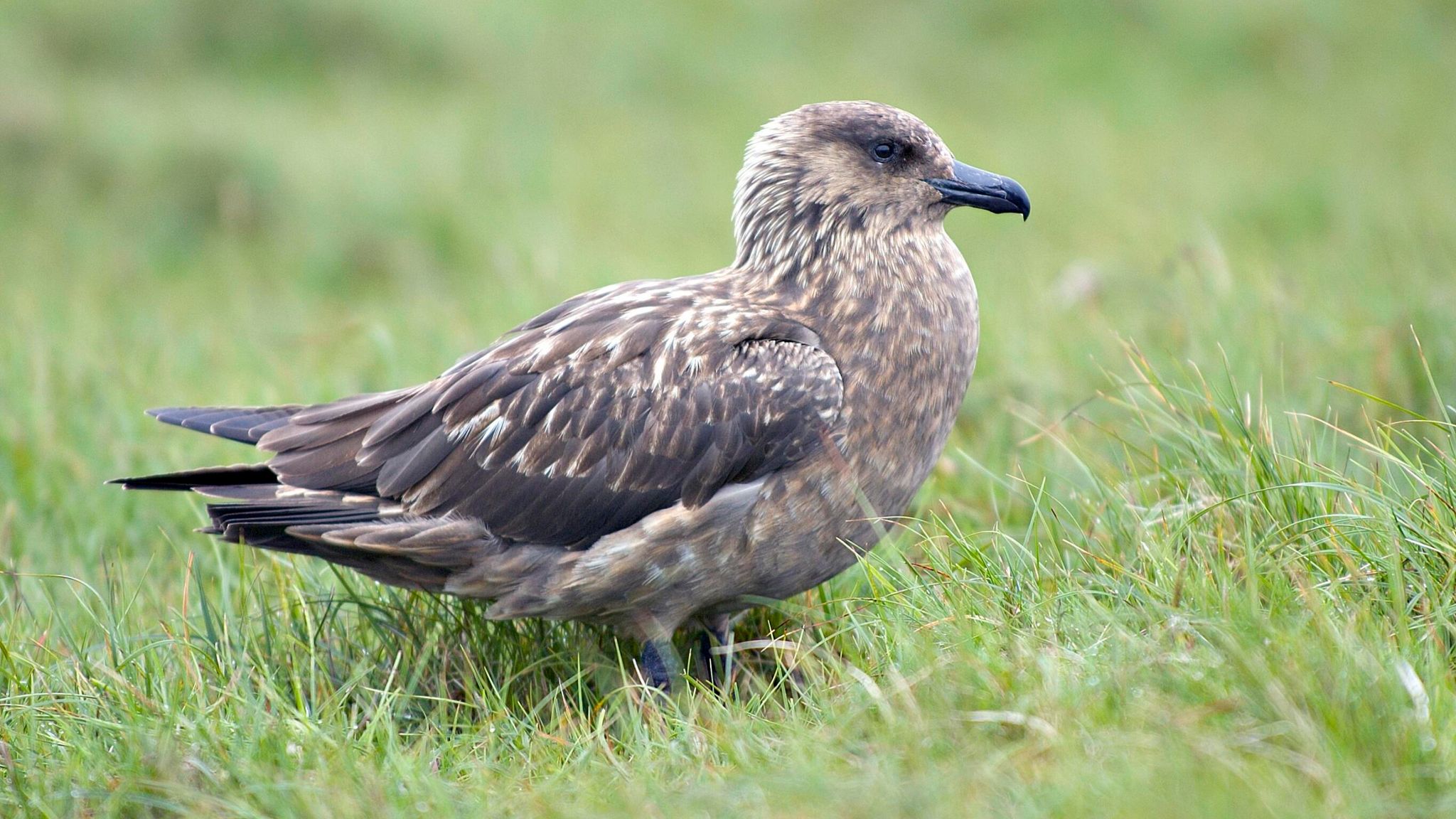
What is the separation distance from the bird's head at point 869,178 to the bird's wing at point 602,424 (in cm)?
39

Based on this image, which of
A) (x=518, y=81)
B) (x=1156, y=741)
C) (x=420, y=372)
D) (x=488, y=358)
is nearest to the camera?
(x=1156, y=741)

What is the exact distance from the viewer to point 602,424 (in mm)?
3311

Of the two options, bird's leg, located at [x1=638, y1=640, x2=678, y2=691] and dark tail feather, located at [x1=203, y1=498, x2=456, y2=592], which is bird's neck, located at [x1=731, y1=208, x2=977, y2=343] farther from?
dark tail feather, located at [x1=203, y1=498, x2=456, y2=592]

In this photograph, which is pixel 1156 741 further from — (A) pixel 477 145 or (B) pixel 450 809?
(A) pixel 477 145

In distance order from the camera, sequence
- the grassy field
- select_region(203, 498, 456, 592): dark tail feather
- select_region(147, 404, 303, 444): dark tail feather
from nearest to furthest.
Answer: the grassy field
select_region(203, 498, 456, 592): dark tail feather
select_region(147, 404, 303, 444): dark tail feather

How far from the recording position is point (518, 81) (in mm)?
10688

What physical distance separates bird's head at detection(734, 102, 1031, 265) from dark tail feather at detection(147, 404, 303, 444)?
1.53 meters

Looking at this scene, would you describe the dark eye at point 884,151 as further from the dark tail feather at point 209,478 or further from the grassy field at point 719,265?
the dark tail feather at point 209,478

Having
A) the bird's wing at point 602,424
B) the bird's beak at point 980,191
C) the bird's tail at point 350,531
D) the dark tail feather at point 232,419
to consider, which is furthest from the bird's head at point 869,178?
the dark tail feather at point 232,419

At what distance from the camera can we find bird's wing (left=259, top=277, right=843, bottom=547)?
321 centimetres

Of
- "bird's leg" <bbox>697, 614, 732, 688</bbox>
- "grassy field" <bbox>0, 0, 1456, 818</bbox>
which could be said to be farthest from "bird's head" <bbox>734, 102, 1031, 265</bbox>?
"bird's leg" <bbox>697, 614, 732, 688</bbox>

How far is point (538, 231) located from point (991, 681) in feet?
18.9

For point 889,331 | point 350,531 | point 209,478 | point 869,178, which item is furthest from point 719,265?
point 350,531

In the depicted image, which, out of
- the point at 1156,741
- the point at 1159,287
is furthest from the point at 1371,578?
the point at 1159,287
